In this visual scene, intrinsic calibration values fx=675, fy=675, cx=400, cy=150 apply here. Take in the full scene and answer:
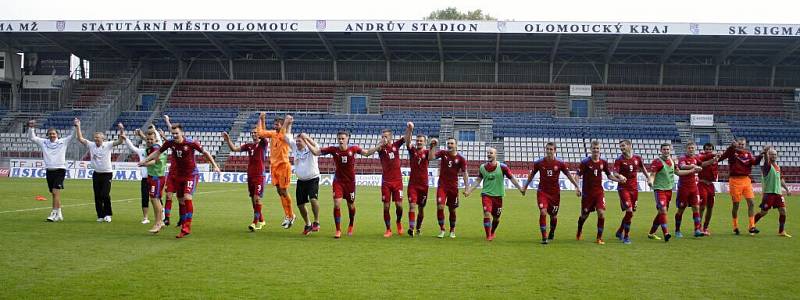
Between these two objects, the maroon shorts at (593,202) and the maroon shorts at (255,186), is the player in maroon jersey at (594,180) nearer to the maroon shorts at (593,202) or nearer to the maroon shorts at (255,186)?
the maroon shorts at (593,202)

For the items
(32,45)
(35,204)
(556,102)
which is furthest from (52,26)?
(556,102)

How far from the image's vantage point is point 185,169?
12648mm

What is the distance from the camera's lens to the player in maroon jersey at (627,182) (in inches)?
509

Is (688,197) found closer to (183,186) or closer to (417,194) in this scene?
(417,194)

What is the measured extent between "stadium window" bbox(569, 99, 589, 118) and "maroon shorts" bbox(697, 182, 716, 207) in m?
34.3

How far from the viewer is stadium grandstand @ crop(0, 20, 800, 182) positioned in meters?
43.5

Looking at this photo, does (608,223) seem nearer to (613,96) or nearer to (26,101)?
(613,96)

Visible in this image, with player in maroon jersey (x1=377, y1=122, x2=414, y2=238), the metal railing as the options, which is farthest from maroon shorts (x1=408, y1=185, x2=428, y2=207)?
the metal railing

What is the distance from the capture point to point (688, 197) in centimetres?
1420

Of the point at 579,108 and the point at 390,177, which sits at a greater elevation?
the point at 579,108

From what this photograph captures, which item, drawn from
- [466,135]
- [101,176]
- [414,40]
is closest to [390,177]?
[101,176]

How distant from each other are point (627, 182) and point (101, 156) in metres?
11.2

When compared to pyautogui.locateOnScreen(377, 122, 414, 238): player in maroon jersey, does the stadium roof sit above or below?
above

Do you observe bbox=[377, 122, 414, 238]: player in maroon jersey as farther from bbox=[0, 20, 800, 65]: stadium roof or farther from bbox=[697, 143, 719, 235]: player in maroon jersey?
bbox=[0, 20, 800, 65]: stadium roof
